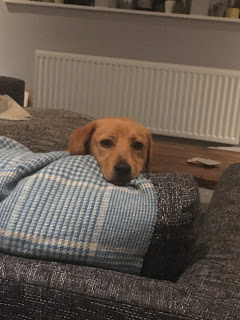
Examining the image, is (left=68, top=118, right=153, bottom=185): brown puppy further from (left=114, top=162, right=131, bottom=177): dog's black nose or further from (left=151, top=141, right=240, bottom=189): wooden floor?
(left=151, top=141, right=240, bottom=189): wooden floor

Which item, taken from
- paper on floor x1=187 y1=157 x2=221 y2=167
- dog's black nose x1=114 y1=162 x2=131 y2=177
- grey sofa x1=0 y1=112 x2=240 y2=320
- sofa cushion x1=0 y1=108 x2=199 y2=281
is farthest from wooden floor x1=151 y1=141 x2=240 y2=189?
grey sofa x1=0 y1=112 x2=240 y2=320

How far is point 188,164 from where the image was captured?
7.34ft

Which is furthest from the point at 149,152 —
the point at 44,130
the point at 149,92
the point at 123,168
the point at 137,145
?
the point at 149,92

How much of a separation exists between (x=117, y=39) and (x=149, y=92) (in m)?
0.51

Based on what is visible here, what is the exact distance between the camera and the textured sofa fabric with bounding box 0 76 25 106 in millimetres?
2873

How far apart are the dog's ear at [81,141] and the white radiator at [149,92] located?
2.40m

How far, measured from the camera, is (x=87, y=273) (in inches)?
28.7

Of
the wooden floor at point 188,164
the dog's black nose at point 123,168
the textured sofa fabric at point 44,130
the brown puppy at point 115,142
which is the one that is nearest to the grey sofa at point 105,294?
the dog's black nose at point 123,168

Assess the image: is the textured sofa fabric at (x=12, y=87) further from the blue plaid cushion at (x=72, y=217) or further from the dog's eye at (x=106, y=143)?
the blue plaid cushion at (x=72, y=217)

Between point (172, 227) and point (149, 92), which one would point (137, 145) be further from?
point (149, 92)

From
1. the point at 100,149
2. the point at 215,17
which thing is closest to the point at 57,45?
the point at 215,17

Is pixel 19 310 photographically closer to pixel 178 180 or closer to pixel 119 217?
pixel 119 217

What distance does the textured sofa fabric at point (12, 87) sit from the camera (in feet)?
9.43

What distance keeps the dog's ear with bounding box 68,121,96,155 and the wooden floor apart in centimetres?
57
